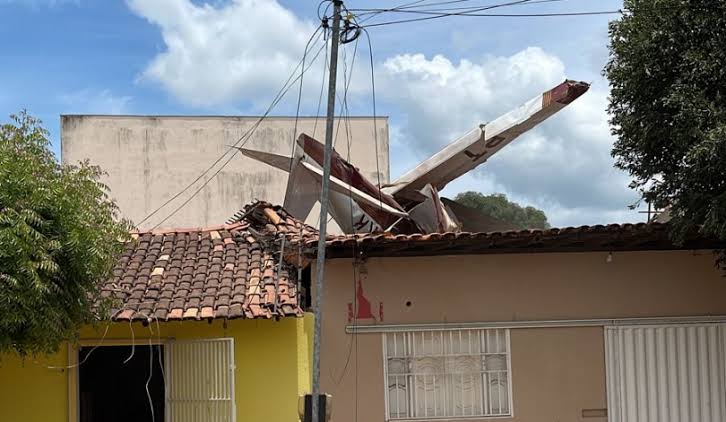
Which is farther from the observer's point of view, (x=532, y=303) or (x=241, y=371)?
(x=532, y=303)

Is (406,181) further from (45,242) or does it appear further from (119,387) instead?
(45,242)

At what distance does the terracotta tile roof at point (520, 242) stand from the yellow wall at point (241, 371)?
1154 millimetres

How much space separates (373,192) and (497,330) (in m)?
A: 3.37

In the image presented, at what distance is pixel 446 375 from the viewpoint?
34.6ft

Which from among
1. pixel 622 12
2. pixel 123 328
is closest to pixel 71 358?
pixel 123 328

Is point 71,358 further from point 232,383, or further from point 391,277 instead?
point 391,277

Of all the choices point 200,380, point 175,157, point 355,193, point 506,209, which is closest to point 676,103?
point 355,193

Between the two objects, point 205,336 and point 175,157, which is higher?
point 175,157

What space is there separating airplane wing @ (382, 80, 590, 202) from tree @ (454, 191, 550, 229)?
1552cm

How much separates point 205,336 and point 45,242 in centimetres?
275

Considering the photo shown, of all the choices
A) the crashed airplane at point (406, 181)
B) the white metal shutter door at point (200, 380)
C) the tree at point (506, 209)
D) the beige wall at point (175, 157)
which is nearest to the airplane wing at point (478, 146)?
the crashed airplane at point (406, 181)

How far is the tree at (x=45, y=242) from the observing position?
7730mm

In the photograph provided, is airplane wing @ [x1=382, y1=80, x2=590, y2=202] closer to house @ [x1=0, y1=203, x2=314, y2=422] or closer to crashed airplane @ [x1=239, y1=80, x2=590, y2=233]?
crashed airplane @ [x1=239, y1=80, x2=590, y2=233]

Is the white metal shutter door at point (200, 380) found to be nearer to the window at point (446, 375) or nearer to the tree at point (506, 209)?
the window at point (446, 375)
